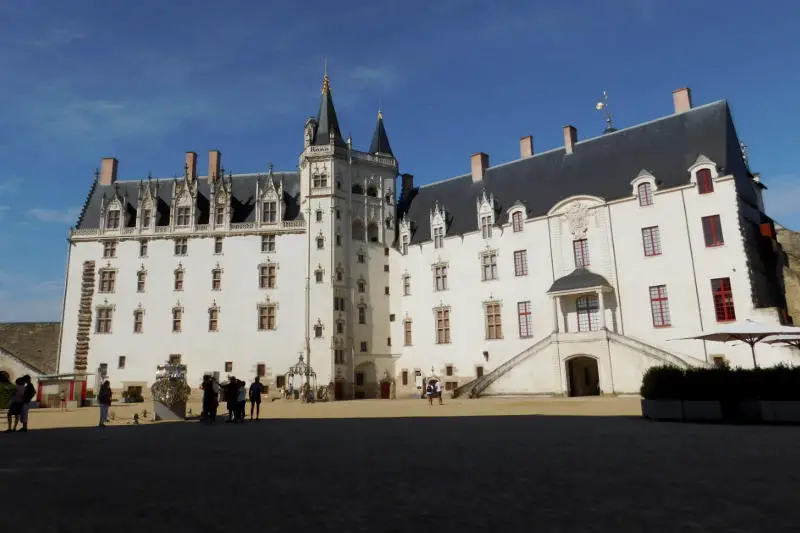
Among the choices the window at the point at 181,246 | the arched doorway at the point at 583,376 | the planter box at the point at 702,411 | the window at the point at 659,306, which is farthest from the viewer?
the window at the point at 181,246

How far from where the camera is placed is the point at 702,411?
14125 mm

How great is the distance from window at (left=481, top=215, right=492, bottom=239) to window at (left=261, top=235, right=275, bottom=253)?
1588 centimetres

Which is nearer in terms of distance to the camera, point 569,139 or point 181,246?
point 569,139

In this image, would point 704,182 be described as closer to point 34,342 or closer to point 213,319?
point 213,319

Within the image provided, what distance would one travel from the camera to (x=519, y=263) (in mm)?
36844

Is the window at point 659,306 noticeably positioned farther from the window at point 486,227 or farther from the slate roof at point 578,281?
the window at point 486,227

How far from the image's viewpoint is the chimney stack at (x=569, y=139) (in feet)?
128

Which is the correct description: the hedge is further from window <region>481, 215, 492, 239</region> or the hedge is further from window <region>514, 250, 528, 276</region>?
window <region>481, 215, 492, 239</region>

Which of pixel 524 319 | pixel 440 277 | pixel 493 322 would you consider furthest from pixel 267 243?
pixel 524 319

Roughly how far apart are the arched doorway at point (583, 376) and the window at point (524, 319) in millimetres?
3316

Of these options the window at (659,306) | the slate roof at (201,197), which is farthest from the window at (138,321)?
the window at (659,306)

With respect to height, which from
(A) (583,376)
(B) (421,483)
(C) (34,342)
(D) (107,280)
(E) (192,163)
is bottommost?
(B) (421,483)

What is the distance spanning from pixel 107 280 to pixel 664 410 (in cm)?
3992

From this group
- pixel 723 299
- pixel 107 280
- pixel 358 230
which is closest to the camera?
pixel 723 299
